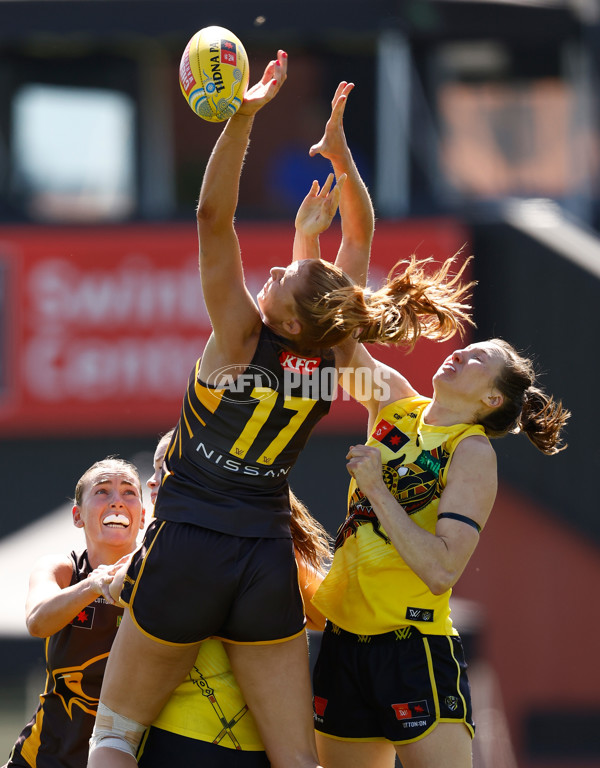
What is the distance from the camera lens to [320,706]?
3.27 m

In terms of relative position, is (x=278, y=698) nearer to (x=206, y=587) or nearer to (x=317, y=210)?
(x=206, y=587)

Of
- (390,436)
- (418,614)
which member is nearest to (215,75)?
(390,436)

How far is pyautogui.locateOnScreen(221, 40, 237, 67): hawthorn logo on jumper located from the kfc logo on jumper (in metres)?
0.77

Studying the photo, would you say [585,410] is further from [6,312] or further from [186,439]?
[186,439]

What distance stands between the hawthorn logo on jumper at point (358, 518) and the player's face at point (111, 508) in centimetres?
63

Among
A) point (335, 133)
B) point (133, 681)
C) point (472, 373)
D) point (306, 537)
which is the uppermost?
point (335, 133)

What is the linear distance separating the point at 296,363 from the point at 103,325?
6.10m

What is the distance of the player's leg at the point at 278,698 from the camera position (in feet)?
9.66

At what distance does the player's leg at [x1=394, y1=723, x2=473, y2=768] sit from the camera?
302 centimetres

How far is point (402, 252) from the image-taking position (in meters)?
8.48

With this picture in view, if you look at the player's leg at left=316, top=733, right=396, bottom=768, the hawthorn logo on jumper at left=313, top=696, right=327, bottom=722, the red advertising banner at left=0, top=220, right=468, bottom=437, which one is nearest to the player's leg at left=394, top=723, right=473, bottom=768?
the player's leg at left=316, top=733, right=396, bottom=768

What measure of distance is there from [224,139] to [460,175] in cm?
923

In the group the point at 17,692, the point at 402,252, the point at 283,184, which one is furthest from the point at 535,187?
the point at 17,692

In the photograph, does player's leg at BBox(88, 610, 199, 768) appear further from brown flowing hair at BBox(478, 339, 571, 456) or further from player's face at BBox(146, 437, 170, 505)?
brown flowing hair at BBox(478, 339, 571, 456)
